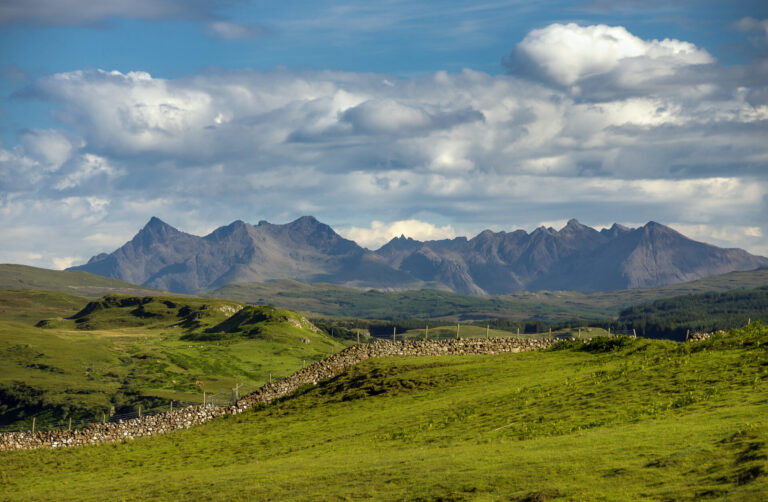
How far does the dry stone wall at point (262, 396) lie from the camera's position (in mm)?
86500

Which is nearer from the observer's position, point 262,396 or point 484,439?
point 484,439

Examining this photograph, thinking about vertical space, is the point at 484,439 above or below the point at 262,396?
above

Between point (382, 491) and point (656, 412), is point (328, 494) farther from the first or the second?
point (656, 412)

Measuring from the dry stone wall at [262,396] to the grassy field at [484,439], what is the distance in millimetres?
3578

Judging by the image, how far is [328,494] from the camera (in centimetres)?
4053

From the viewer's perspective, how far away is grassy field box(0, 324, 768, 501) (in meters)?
35.4

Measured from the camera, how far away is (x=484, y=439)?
5222cm

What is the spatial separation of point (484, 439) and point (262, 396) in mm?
50385

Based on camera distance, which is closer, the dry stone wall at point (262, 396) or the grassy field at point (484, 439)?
the grassy field at point (484, 439)

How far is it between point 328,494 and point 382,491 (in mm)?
3175

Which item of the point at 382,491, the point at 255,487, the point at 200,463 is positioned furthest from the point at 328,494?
the point at 200,463

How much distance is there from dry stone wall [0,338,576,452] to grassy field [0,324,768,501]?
11.7ft

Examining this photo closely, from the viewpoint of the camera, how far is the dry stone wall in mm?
86500

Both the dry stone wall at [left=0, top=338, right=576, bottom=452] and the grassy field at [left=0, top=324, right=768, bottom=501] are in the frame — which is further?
the dry stone wall at [left=0, top=338, right=576, bottom=452]
